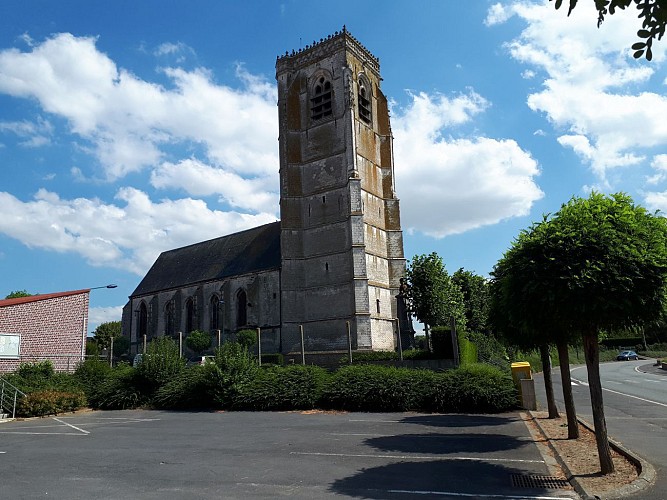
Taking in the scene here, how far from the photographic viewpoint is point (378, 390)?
18156 millimetres

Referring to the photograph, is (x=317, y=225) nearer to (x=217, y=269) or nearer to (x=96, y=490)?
(x=217, y=269)

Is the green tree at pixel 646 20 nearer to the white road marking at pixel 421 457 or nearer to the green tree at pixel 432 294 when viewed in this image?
the white road marking at pixel 421 457

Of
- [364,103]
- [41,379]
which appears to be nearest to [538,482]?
[41,379]

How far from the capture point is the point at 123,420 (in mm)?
17359

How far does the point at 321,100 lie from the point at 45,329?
92.6 feet

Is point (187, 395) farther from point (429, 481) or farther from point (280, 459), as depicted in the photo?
point (429, 481)

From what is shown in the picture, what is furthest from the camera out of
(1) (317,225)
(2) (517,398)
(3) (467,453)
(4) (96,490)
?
(1) (317,225)

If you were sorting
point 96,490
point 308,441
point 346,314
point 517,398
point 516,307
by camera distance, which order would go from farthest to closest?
point 346,314 < point 517,398 < point 308,441 < point 516,307 < point 96,490

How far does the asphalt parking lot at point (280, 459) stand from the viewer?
7.32m

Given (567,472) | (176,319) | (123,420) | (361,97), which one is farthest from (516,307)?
(176,319)

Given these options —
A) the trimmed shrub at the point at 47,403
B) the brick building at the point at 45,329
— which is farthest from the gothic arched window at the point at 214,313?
the trimmed shrub at the point at 47,403

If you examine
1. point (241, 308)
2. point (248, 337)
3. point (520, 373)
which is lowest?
point (520, 373)

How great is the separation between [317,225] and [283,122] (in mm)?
9576

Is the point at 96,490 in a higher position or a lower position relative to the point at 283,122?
lower
